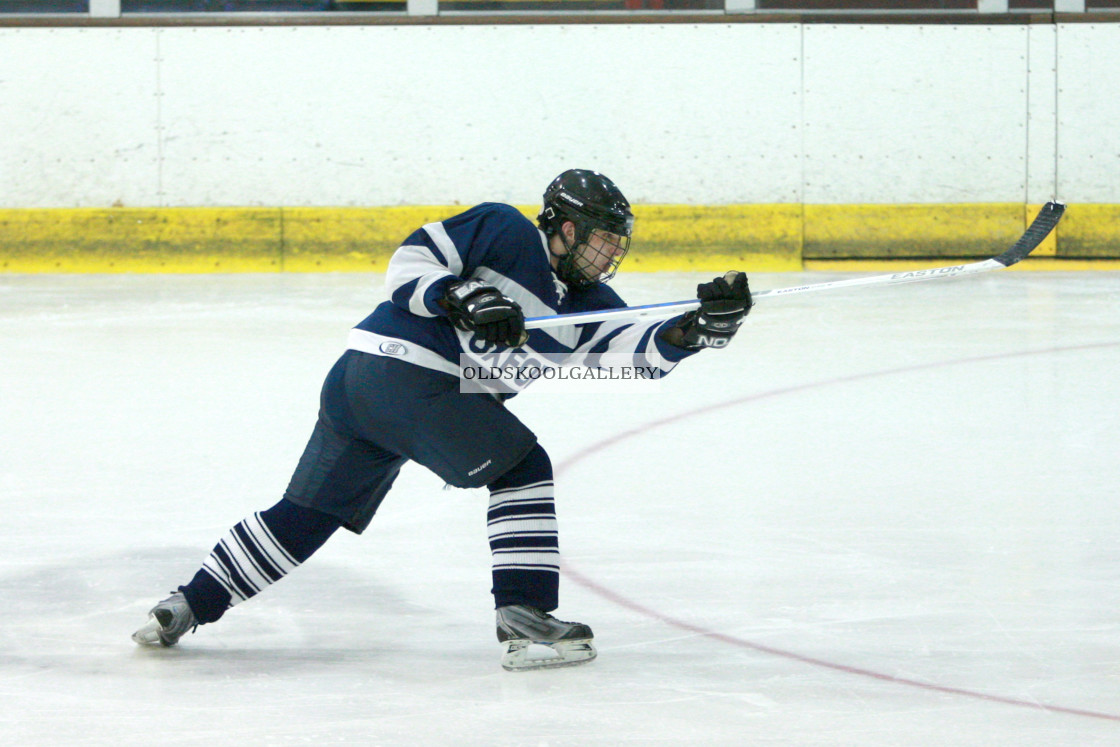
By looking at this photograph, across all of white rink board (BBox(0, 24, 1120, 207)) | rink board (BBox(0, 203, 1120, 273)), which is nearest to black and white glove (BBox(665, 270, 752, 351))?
rink board (BBox(0, 203, 1120, 273))

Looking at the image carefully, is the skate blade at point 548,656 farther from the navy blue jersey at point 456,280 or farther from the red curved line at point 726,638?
the navy blue jersey at point 456,280

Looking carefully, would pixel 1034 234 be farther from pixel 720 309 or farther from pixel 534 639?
pixel 534 639

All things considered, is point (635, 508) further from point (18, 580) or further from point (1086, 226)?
point (1086, 226)

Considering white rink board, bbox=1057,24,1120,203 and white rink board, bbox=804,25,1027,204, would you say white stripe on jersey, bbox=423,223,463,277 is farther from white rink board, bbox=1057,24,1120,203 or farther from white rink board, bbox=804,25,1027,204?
white rink board, bbox=1057,24,1120,203

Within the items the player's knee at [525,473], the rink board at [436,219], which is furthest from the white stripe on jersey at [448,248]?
the rink board at [436,219]

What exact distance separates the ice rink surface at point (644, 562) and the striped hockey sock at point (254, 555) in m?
0.10

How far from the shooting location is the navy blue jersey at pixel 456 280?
8.50 ft

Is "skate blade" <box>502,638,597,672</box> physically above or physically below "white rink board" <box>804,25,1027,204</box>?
below

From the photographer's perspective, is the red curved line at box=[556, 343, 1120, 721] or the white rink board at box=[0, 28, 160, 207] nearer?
the red curved line at box=[556, 343, 1120, 721]

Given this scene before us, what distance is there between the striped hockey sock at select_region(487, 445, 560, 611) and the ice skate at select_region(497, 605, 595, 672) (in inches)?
0.8

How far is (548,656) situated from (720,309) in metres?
0.68

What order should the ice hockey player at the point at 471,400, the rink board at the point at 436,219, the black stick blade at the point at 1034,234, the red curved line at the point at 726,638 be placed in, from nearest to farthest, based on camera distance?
the red curved line at the point at 726,638, the ice hockey player at the point at 471,400, the black stick blade at the point at 1034,234, the rink board at the point at 436,219

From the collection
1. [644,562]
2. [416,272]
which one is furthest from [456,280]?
[644,562]

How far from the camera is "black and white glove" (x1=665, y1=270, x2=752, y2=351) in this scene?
8.36 ft
